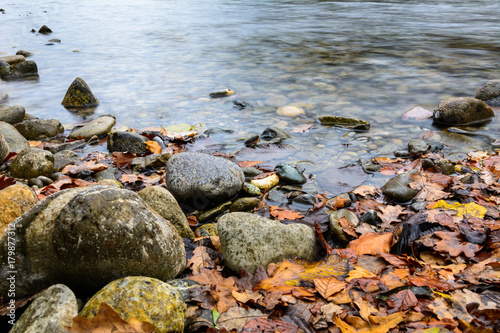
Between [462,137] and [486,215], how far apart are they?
8.66ft

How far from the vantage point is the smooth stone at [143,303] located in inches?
74.0

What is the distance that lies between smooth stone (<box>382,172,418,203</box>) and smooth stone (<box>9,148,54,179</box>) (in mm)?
3616

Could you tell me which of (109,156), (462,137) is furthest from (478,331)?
(109,156)

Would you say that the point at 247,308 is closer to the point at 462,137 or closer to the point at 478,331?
the point at 478,331

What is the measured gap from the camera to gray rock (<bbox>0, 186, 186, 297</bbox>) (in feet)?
6.82

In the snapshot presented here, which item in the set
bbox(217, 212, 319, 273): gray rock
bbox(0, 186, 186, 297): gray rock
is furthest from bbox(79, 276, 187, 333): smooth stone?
bbox(217, 212, 319, 273): gray rock

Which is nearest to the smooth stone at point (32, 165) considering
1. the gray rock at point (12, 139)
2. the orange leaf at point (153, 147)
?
the gray rock at point (12, 139)

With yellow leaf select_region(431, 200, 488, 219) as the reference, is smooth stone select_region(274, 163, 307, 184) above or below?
below

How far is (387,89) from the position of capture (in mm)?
7871

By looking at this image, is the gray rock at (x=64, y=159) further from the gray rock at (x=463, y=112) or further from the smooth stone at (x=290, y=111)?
the gray rock at (x=463, y=112)

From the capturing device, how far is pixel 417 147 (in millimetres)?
4762

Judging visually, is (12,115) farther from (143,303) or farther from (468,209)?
(468,209)

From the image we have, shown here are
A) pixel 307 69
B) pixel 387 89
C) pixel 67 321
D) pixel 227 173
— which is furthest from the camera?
pixel 307 69

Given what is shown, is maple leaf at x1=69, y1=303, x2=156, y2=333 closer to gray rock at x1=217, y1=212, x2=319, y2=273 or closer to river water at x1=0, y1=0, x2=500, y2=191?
gray rock at x1=217, y1=212, x2=319, y2=273
